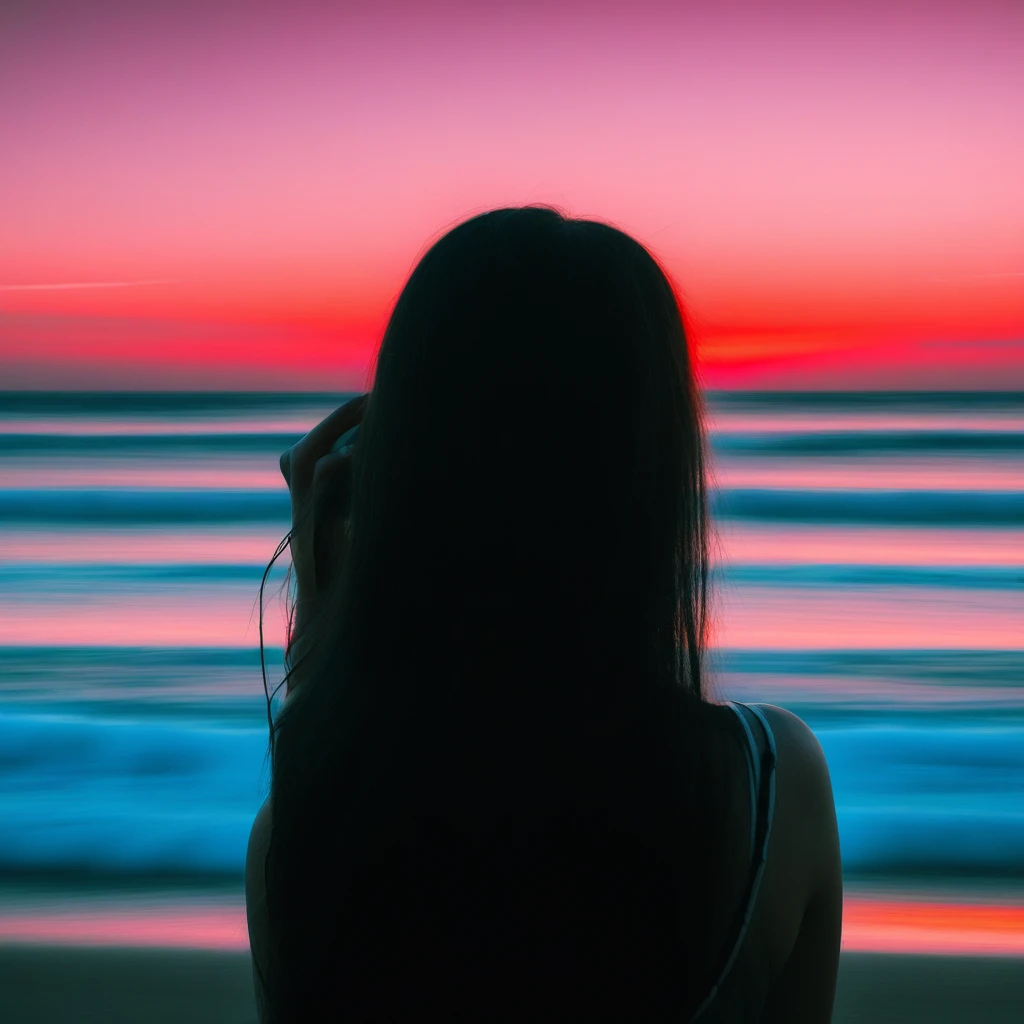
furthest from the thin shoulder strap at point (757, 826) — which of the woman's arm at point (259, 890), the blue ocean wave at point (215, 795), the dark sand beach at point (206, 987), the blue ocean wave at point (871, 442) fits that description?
the blue ocean wave at point (871, 442)

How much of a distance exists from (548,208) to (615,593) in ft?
0.88

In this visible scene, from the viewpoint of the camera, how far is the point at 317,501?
2.95 ft

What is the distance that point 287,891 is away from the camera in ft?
2.16

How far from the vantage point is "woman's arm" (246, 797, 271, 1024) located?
2.25ft

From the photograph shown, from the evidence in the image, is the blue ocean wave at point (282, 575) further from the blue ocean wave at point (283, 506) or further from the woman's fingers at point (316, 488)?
the woman's fingers at point (316, 488)

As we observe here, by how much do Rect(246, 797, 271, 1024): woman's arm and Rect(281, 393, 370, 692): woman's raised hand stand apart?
0.28 m

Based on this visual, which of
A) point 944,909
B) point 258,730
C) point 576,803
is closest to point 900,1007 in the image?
point 944,909

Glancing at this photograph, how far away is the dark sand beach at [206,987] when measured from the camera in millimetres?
1776

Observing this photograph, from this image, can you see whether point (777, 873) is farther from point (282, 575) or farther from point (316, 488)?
point (282, 575)

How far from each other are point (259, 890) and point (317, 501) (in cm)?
34

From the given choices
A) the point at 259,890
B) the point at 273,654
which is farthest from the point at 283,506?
the point at 259,890

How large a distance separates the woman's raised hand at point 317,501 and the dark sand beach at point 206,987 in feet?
3.70

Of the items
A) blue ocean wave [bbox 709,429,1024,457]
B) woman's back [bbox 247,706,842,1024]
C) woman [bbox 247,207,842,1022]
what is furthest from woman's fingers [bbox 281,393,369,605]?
blue ocean wave [bbox 709,429,1024,457]

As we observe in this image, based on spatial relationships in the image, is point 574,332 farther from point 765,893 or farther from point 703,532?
point 765,893
